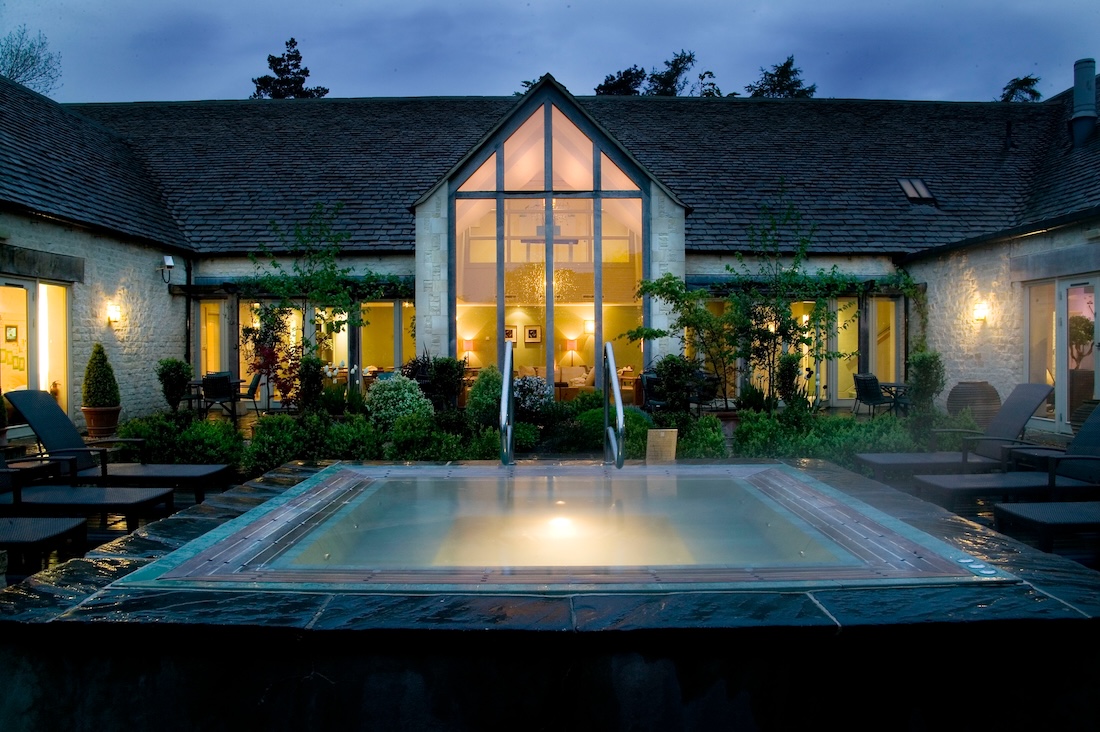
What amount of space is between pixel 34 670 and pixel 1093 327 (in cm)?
1228

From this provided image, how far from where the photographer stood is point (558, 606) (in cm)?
280

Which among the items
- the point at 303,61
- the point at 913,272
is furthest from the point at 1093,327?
the point at 303,61

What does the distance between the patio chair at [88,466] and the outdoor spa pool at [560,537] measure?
992 mm

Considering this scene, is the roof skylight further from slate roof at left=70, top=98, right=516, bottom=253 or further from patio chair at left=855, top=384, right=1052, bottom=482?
patio chair at left=855, top=384, right=1052, bottom=482

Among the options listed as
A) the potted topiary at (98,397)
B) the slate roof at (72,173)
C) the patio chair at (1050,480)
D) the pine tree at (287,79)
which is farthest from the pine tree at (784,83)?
the patio chair at (1050,480)

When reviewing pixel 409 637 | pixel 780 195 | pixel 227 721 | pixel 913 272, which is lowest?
pixel 227 721

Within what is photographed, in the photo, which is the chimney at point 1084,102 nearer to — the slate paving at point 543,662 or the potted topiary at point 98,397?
the slate paving at point 543,662

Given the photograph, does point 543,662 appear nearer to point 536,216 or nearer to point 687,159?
point 536,216

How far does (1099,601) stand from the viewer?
2834mm

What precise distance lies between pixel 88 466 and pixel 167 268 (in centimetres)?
905

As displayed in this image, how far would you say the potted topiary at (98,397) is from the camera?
423 inches

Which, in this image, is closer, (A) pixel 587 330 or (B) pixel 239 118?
(A) pixel 587 330

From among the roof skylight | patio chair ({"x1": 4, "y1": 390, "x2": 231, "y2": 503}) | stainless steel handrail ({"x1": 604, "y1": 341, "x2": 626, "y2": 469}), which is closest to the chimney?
the roof skylight

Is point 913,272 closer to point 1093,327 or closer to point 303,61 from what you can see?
point 1093,327
